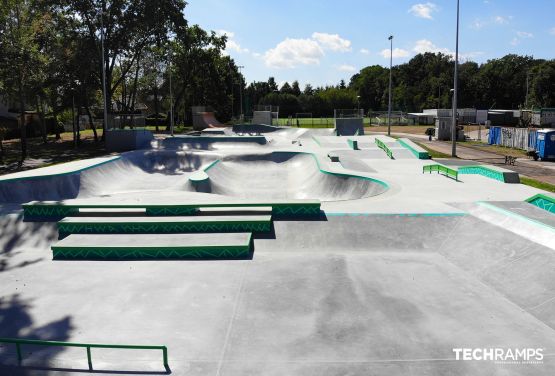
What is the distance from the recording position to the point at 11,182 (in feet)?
57.9

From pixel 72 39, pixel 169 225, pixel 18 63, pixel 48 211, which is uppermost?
pixel 72 39

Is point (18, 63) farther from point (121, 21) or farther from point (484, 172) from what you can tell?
point (484, 172)

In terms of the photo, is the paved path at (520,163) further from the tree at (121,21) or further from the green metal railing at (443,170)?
the tree at (121,21)

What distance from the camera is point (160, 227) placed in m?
13.1

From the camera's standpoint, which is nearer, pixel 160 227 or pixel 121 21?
pixel 160 227

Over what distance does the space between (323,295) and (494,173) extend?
1469cm

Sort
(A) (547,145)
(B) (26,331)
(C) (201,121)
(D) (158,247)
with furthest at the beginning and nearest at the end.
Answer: (C) (201,121) < (A) (547,145) < (D) (158,247) < (B) (26,331)

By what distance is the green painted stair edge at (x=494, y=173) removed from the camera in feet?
62.7

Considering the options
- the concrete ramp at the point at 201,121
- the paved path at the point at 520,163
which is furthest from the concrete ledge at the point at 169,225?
the concrete ramp at the point at 201,121

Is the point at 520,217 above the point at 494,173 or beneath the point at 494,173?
beneath

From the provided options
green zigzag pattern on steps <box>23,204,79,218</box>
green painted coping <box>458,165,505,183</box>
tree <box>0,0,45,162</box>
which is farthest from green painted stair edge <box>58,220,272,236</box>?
tree <box>0,0,45,162</box>

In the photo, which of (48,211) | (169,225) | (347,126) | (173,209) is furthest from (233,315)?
(347,126)

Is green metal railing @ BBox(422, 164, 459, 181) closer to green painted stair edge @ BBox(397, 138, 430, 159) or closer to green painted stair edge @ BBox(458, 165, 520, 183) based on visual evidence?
green painted stair edge @ BBox(458, 165, 520, 183)

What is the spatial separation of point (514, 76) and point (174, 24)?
102m
